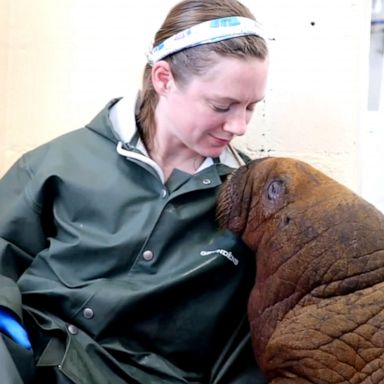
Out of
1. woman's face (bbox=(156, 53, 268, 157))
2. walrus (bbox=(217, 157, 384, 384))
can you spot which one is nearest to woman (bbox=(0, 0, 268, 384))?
woman's face (bbox=(156, 53, 268, 157))

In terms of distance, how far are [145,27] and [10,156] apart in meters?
0.55

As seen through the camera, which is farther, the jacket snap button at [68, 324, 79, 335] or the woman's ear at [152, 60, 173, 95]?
the woman's ear at [152, 60, 173, 95]

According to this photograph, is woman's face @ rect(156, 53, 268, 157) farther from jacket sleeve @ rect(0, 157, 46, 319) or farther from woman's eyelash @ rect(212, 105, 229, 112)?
jacket sleeve @ rect(0, 157, 46, 319)

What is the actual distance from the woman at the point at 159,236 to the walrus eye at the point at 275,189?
172 mm

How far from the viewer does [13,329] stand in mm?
1293

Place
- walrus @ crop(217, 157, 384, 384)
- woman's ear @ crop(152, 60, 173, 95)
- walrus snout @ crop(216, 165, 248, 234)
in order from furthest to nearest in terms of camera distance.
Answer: woman's ear @ crop(152, 60, 173, 95) < walrus snout @ crop(216, 165, 248, 234) < walrus @ crop(217, 157, 384, 384)

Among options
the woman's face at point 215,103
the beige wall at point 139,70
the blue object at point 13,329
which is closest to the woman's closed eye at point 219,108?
the woman's face at point 215,103

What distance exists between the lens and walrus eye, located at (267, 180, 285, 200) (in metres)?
1.30

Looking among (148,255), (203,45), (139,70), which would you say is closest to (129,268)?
(148,255)

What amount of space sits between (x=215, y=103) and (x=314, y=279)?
44cm

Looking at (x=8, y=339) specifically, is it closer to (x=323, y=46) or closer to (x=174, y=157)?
(x=174, y=157)

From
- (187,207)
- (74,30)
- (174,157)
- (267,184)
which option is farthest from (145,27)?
(267,184)

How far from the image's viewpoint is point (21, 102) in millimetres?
1996

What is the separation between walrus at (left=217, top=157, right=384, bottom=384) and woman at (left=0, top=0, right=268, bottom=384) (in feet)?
0.53
